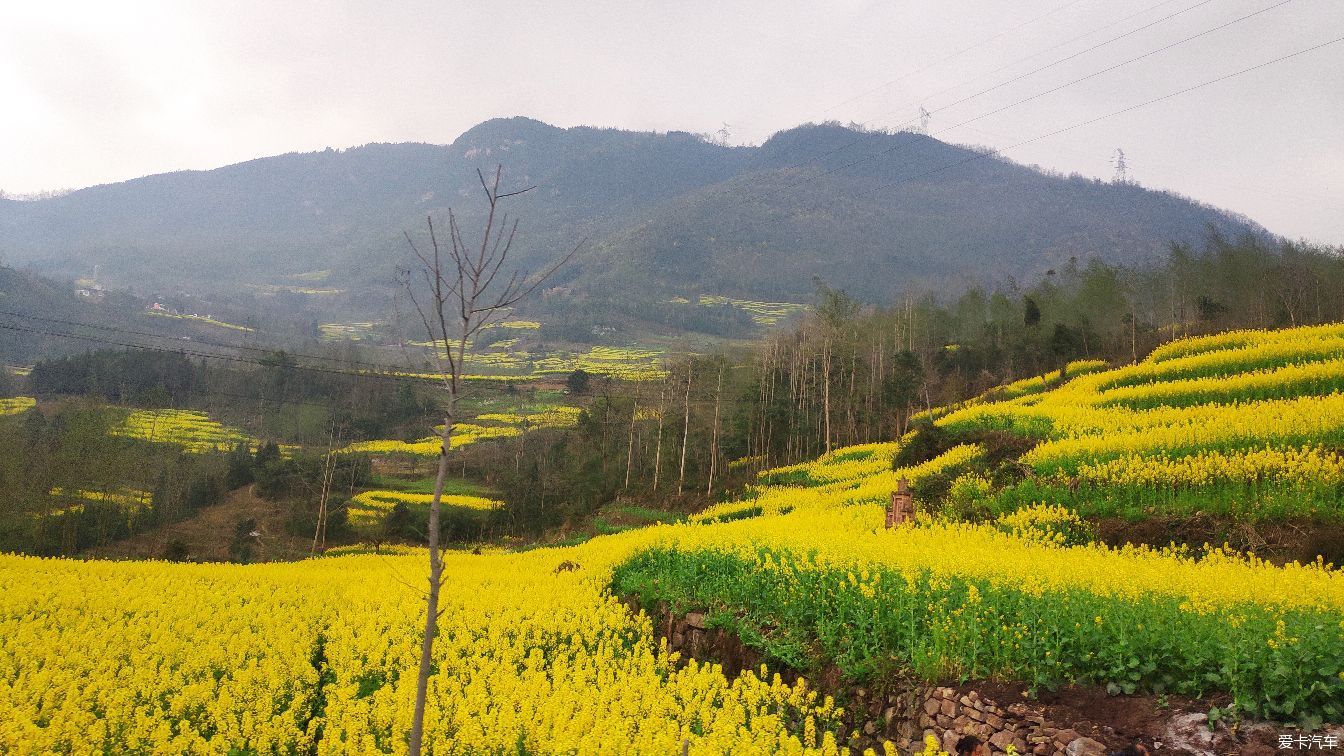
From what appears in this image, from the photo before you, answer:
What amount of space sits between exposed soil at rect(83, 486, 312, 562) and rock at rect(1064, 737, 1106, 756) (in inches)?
1554

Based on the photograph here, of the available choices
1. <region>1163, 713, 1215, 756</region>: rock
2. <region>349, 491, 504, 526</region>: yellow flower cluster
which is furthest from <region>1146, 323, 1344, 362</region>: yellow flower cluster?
<region>349, 491, 504, 526</region>: yellow flower cluster

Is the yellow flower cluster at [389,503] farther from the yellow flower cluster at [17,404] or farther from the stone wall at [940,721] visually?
the yellow flower cluster at [17,404]

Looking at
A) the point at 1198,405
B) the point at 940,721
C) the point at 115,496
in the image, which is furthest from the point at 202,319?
the point at 940,721

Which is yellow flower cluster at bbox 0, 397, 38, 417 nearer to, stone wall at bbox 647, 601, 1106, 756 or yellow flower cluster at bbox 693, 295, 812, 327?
stone wall at bbox 647, 601, 1106, 756

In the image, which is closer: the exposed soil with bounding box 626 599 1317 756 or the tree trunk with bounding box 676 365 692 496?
the exposed soil with bounding box 626 599 1317 756

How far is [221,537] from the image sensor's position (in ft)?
145

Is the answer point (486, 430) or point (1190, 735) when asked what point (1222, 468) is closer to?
point (1190, 735)

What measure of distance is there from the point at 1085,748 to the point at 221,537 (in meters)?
49.9

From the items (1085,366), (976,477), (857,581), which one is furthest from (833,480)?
(857,581)

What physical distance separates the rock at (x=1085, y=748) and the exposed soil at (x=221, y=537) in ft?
129

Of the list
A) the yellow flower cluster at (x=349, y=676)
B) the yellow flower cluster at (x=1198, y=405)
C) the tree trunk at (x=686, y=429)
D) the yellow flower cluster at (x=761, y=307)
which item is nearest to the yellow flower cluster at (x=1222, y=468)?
the yellow flower cluster at (x=1198, y=405)

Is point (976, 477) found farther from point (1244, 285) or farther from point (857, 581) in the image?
point (1244, 285)

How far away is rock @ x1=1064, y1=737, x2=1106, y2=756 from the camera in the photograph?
19.6 ft

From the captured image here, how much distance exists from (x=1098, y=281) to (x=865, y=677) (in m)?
60.3
